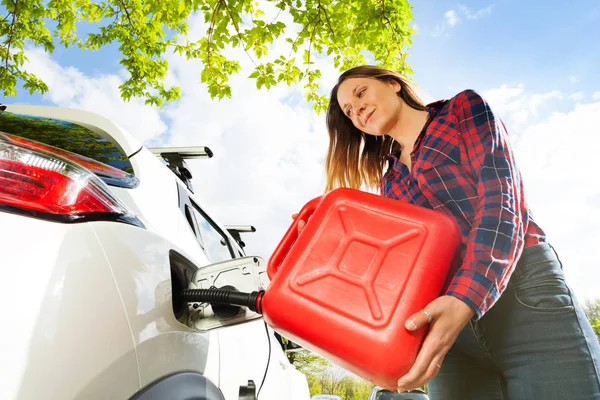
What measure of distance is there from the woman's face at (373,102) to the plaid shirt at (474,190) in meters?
0.20

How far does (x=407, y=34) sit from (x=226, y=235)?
3.26 m

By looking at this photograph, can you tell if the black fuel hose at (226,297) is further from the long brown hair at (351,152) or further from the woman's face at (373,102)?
the long brown hair at (351,152)

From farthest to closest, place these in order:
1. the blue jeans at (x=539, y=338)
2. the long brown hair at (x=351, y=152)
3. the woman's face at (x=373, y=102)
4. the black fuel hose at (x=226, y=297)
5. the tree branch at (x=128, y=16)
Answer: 1. the tree branch at (x=128, y=16)
2. the long brown hair at (x=351, y=152)
3. the woman's face at (x=373, y=102)
4. the black fuel hose at (x=226, y=297)
5. the blue jeans at (x=539, y=338)

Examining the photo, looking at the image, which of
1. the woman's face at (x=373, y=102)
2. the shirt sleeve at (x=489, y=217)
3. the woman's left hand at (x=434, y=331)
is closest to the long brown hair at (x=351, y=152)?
the woman's face at (x=373, y=102)

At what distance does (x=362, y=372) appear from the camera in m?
1.03

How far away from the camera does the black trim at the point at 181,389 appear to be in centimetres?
101

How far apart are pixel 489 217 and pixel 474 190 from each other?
9.5 inches

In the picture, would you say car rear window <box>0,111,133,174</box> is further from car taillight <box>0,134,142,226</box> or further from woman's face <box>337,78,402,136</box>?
woman's face <box>337,78,402,136</box>

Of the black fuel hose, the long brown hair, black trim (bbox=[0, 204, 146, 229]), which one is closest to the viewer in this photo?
black trim (bbox=[0, 204, 146, 229])

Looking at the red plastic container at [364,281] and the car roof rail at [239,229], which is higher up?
the car roof rail at [239,229]

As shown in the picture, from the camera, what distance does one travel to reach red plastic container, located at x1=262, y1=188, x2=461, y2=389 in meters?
0.99

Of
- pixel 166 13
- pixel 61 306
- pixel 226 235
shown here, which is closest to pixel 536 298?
pixel 61 306

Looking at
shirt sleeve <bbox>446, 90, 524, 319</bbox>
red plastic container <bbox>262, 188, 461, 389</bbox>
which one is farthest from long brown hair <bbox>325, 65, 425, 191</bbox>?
red plastic container <bbox>262, 188, 461, 389</bbox>

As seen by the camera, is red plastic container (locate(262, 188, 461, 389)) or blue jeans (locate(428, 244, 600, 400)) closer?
red plastic container (locate(262, 188, 461, 389))
